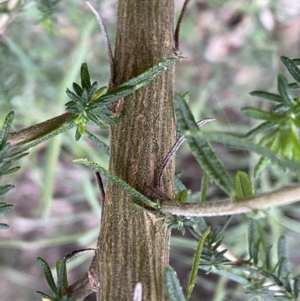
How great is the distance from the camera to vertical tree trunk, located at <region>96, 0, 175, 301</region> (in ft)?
1.09

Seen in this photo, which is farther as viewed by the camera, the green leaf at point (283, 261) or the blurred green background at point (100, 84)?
the blurred green background at point (100, 84)

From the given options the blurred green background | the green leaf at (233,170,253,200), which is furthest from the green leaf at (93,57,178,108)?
the blurred green background

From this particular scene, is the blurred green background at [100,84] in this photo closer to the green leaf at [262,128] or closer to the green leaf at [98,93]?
the green leaf at [98,93]

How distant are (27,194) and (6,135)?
123 centimetres

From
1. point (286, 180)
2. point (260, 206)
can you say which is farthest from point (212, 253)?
point (286, 180)

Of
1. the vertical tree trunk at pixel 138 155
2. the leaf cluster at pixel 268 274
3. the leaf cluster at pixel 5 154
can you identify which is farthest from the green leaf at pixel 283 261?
the leaf cluster at pixel 5 154

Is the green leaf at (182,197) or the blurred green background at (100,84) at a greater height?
the blurred green background at (100,84)

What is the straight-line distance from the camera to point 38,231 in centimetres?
154

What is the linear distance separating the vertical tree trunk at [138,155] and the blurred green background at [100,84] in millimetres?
318

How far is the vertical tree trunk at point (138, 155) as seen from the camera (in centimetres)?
33

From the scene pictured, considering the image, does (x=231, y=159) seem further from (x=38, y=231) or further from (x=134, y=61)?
(x=134, y=61)

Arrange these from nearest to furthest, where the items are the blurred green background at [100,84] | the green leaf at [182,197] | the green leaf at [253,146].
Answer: the green leaf at [253,146]
the green leaf at [182,197]
the blurred green background at [100,84]

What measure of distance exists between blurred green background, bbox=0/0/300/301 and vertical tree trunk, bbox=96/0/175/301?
32cm

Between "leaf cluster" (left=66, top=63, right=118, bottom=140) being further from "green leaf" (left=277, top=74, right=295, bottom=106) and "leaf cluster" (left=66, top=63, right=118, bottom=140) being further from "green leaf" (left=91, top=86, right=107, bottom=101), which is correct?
"green leaf" (left=277, top=74, right=295, bottom=106)
